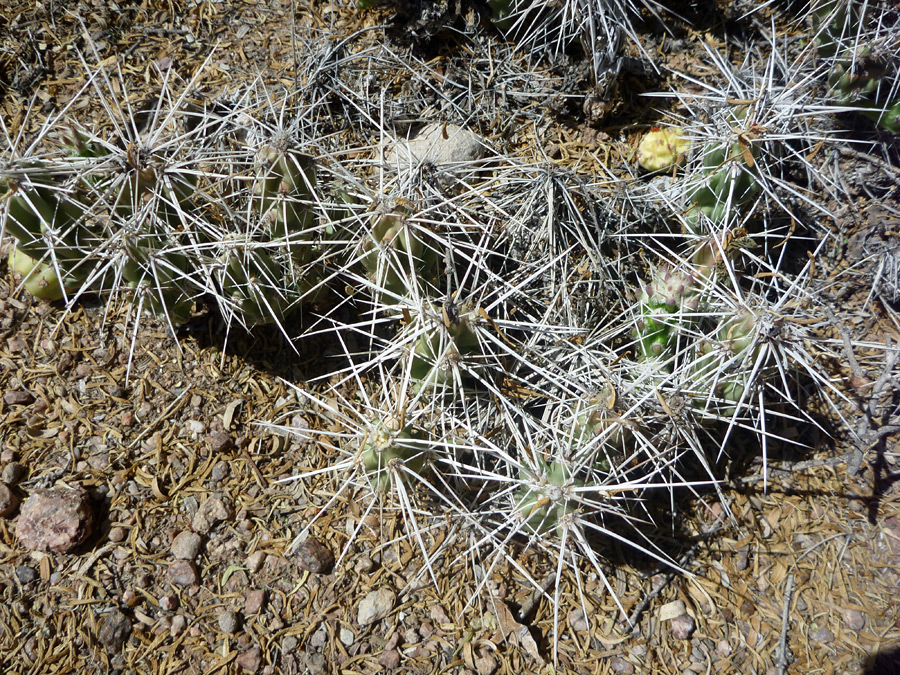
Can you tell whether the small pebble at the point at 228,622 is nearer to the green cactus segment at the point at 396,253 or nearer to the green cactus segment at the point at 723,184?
the green cactus segment at the point at 396,253

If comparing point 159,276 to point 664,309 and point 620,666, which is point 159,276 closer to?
point 664,309

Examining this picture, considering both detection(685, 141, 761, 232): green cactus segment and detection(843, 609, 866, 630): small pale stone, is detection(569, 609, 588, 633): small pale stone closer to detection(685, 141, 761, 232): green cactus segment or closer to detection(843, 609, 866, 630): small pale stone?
detection(843, 609, 866, 630): small pale stone

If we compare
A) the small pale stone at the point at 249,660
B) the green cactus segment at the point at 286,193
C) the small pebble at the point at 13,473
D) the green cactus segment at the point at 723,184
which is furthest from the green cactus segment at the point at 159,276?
the green cactus segment at the point at 723,184

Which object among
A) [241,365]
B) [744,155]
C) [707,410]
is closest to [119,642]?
[241,365]

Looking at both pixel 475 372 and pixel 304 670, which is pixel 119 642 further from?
pixel 475 372

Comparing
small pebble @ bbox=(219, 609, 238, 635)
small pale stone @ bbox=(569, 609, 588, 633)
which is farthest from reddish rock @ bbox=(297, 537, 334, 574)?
small pale stone @ bbox=(569, 609, 588, 633)

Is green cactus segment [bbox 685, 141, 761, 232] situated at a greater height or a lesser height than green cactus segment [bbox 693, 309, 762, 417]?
greater
